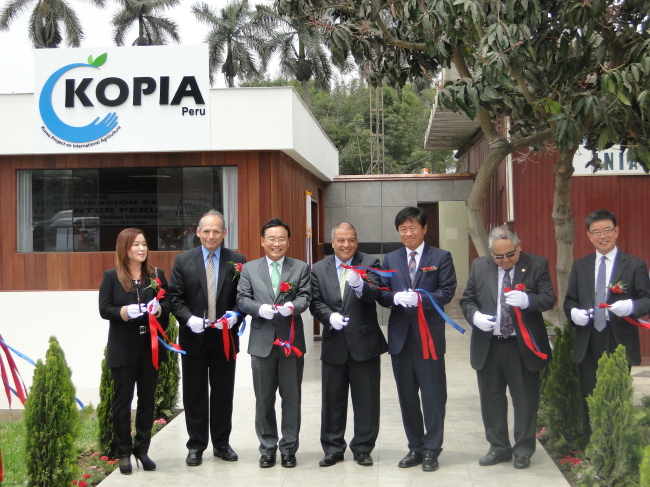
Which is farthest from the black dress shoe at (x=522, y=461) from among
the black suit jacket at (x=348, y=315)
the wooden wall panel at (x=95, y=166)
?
the wooden wall panel at (x=95, y=166)

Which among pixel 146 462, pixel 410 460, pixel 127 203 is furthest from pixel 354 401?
pixel 127 203

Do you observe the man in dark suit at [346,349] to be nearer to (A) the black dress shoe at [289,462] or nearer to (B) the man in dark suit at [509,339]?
(A) the black dress shoe at [289,462]

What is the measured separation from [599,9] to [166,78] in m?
5.50

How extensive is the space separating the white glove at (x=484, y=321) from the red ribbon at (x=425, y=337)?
0.33 metres

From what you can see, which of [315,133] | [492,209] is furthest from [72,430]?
[492,209]

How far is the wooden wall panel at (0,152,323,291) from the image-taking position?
9.62 metres

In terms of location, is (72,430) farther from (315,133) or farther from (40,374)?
(315,133)

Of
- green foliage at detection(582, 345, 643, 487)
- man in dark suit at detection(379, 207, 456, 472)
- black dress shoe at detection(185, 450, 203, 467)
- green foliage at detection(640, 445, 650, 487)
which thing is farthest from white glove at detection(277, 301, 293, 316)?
green foliage at detection(640, 445, 650, 487)

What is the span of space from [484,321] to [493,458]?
1084 millimetres

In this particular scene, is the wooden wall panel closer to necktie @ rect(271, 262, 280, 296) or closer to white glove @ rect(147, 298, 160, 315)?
necktie @ rect(271, 262, 280, 296)

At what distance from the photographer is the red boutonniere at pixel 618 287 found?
17.5 feet

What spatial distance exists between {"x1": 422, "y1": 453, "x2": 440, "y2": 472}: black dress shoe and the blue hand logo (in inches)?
227

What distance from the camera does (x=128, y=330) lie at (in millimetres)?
5566

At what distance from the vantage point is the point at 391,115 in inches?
1537
